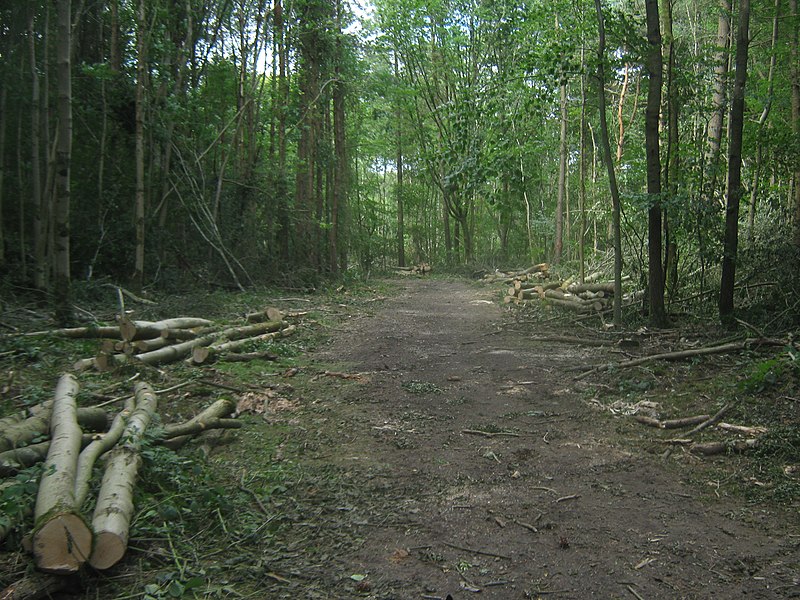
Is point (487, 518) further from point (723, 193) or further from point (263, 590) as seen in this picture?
point (723, 193)

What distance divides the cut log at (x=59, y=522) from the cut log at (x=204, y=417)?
897mm

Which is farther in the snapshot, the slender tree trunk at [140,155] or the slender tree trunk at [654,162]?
the slender tree trunk at [140,155]

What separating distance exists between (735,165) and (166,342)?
8108 millimetres

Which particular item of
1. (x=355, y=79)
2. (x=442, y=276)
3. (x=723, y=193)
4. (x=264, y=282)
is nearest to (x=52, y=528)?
(x=723, y=193)

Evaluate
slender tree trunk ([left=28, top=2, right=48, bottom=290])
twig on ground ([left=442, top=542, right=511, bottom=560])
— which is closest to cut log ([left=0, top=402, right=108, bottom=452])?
twig on ground ([left=442, top=542, right=511, bottom=560])

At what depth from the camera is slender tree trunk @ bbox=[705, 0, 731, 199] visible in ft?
28.2

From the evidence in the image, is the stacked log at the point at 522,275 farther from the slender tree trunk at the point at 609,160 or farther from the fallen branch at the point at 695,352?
the fallen branch at the point at 695,352

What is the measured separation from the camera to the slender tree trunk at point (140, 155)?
11602mm

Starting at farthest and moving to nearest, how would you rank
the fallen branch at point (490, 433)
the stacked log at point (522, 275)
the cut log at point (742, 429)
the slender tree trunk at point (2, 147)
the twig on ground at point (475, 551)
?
the stacked log at point (522, 275)
the slender tree trunk at point (2, 147)
the fallen branch at point (490, 433)
the cut log at point (742, 429)
the twig on ground at point (475, 551)

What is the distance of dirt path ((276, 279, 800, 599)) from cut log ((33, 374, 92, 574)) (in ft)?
3.27

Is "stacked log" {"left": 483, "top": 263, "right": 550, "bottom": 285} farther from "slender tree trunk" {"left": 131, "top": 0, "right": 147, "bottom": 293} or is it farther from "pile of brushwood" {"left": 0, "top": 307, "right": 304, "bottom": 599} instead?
"pile of brushwood" {"left": 0, "top": 307, "right": 304, "bottom": 599}

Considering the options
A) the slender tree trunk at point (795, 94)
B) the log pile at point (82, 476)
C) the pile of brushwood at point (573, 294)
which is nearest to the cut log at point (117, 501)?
the log pile at point (82, 476)

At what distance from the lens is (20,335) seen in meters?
7.02

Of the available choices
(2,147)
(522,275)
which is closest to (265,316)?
(2,147)
